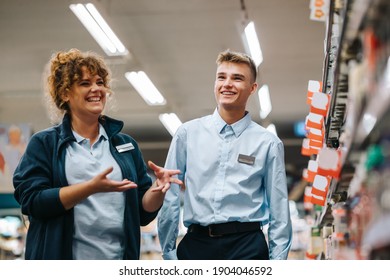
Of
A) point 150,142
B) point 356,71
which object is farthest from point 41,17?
point 150,142

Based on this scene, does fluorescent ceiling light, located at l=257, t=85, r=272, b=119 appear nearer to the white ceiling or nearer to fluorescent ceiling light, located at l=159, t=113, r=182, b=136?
the white ceiling

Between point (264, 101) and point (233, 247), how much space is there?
601 centimetres

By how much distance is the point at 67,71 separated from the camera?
2867mm

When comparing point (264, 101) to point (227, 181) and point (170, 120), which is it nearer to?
point (170, 120)

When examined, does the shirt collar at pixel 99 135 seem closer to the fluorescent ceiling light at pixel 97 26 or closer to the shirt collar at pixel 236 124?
the shirt collar at pixel 236 124

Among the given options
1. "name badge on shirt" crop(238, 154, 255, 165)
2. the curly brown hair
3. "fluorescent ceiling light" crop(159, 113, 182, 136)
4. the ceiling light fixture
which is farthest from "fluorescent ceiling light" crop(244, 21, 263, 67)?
"fluorescent ceiling light" crop(159, 113, 182, 136)

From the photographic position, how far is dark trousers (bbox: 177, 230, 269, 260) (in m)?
2.96

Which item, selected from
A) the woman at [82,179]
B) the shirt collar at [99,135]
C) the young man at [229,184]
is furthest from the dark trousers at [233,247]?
the shirt collar at [99,135]

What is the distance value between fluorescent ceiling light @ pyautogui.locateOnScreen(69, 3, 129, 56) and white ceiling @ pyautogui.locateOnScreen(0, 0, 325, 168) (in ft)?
0.21

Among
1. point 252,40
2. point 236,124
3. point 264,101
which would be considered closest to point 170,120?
point 264,101

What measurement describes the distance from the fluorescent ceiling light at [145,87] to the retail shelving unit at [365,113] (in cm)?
460
